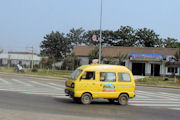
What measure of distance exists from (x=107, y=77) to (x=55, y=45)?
58293mm

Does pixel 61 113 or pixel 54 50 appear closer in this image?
pixel 61 113

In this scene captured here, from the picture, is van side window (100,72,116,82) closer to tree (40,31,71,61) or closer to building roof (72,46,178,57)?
building roof (72,46,178,57)

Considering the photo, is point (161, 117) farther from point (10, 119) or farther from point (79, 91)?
point (10, 119)

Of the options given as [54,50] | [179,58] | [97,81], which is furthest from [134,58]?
[97,81]

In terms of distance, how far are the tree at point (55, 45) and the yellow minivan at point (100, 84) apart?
186 feet

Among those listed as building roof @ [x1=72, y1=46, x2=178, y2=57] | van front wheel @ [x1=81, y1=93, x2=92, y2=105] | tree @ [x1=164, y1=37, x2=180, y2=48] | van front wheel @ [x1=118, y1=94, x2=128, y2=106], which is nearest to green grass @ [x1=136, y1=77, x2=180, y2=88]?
building roof @ [x1=72, y1=46, x2=178, y2=57]

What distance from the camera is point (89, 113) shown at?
32.9ft

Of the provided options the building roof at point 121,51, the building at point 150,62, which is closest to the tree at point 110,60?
the building at point 150,62

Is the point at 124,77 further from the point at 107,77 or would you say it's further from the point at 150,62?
the point at 150,62

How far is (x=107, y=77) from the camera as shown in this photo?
1271 cm

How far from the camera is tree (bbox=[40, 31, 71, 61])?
69.2 m

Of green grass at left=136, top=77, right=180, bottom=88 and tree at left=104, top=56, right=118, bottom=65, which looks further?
tree at left=104, top=56, right=118, bottom=65

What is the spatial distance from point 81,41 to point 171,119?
222 ft

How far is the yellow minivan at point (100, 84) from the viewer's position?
12.2 metres
